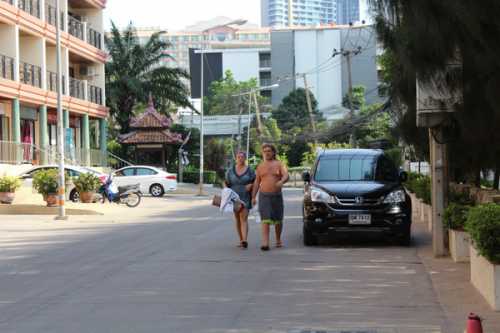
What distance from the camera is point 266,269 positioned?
1327 centimetres

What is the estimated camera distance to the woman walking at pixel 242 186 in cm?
1622

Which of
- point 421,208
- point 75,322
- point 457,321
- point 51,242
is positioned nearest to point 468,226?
point 457,321

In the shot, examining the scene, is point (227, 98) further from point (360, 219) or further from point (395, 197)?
point (360, 219)

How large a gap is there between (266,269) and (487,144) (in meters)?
3.94

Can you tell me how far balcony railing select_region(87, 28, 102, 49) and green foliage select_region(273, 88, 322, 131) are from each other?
48966 mm

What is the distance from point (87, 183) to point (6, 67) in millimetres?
8668

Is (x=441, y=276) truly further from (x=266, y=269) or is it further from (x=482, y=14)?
(x=482, y=14)

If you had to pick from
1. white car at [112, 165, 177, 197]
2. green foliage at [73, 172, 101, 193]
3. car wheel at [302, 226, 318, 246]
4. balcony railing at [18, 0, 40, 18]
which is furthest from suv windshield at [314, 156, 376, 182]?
white car at [112, 165, 177, 197]

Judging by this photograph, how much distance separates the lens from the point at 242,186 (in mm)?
16344

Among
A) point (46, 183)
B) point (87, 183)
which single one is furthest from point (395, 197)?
point (87, 183)

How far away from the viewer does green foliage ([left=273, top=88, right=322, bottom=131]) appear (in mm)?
100125

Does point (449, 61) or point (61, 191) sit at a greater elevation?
point (449, 61)

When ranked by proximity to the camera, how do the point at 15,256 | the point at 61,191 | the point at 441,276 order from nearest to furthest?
the point at 441,276
the point at 15,256
the point at 61,191

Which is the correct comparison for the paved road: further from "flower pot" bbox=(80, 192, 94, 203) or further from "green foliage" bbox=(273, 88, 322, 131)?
"green foliage" bbox=(273, 88, 322, 131)
